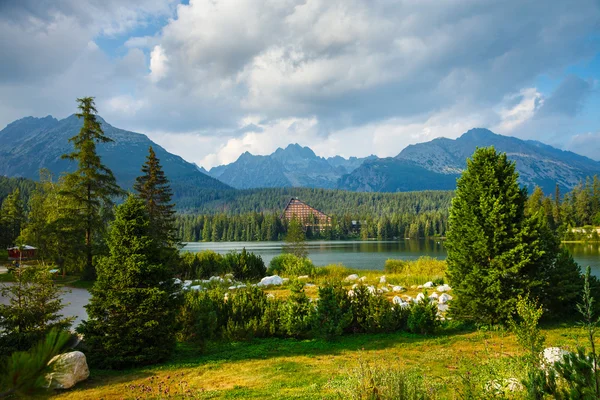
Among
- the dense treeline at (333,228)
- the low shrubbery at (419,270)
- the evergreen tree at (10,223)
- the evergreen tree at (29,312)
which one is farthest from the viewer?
the dense treeline at (333,228)

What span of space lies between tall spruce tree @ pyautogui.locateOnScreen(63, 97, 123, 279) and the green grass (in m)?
18.1

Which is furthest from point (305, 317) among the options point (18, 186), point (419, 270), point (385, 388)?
point (18, 186)

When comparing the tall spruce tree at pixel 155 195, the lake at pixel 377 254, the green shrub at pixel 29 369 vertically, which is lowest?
the lake at pixel 377 254

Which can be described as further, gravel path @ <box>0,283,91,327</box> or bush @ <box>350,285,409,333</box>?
gravel path @ <box>0,283,91,327</box>

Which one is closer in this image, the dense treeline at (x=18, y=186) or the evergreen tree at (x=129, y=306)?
the evergreen tree at (x=129, y=306)

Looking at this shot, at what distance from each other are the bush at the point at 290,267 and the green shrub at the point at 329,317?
1506 centimetres

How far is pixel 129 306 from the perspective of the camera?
27.0ft

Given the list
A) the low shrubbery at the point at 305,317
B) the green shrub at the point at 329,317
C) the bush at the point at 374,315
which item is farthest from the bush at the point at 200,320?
the bush at the point at 374,315

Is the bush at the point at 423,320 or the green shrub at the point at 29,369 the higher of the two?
the green shrub at the point at 29,369

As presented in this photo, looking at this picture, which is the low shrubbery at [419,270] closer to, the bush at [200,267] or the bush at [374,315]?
the bush at [374,315]

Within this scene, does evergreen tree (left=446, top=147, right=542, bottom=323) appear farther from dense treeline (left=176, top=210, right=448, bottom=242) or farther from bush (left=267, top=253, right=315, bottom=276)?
dense treeline (left=176, top=210, right=448, bottom=242)

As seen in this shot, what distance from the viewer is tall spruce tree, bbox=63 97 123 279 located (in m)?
24.3

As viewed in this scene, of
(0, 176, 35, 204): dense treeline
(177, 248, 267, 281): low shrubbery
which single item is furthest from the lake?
(0, 176, 35, 204): dense treeline

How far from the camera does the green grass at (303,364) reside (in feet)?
20.6
